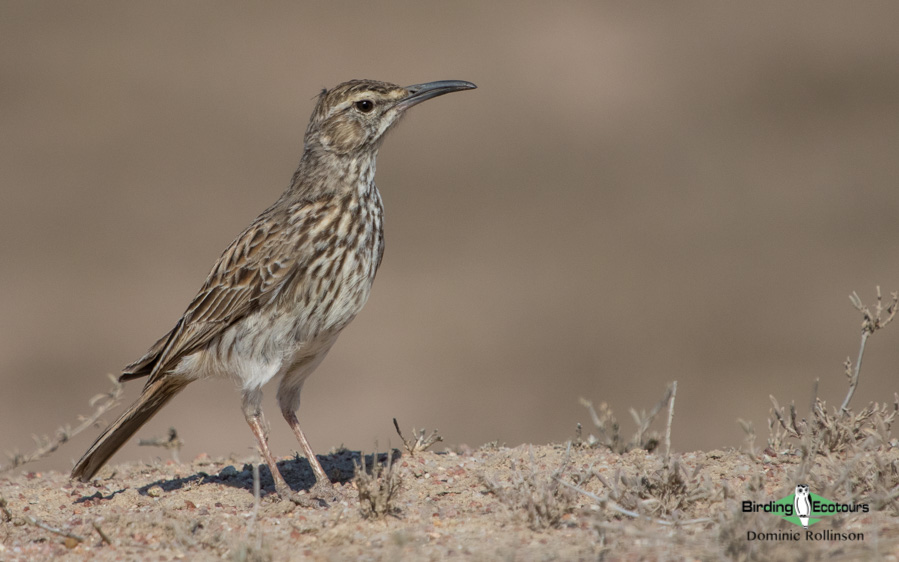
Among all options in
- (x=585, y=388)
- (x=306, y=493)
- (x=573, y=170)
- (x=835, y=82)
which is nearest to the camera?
(x=306, y=493)

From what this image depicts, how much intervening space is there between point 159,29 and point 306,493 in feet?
58.3

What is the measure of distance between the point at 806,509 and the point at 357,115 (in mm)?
3671

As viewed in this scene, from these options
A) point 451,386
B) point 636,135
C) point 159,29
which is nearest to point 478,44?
point 636,135

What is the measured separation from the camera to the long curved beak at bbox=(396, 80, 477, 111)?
6.93 m

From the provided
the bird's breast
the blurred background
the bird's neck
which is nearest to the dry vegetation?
the bird's breast

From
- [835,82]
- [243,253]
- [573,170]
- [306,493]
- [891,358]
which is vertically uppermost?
[835,82]

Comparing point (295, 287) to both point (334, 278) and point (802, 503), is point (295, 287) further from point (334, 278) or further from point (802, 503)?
point (802, 503)

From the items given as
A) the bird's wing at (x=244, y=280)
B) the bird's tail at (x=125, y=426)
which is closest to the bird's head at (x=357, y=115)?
the bird's wing at (x=244, y=280)

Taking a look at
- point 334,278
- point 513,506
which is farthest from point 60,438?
point 513,506

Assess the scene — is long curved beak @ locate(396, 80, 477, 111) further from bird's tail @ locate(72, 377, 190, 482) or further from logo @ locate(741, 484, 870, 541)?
logo @ locate(741, 484, 870, 541)

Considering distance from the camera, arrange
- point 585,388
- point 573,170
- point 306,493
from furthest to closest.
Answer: point 573,170 → point 585,388 → point 306,493

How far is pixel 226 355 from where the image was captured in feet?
20.9

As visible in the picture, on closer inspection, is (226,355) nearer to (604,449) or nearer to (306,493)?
(306,493)

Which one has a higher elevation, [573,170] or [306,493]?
[573,170]
